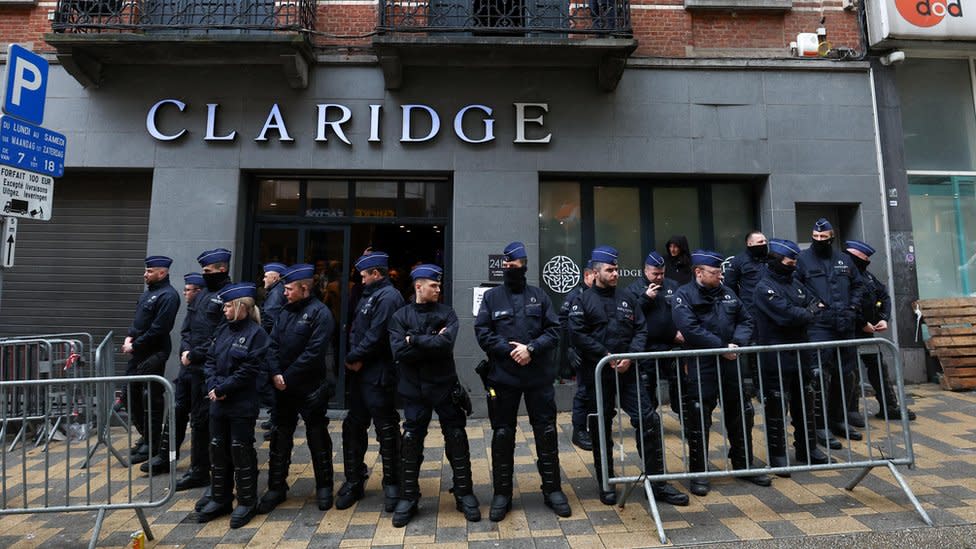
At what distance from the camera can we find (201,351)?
4801 mm

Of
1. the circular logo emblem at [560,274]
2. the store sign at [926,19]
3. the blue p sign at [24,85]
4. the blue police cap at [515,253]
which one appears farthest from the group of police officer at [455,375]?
the store sign at [926,19]

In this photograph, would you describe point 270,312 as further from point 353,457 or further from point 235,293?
point 353,457

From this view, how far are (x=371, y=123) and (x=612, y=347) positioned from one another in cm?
517

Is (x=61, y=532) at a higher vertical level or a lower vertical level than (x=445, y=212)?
lower

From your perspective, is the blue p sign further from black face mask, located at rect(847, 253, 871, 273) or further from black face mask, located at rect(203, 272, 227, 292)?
black face mask, located at rect(847, 253, 871, 273)

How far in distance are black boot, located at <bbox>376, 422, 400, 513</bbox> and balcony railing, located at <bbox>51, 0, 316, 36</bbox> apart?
5.89m

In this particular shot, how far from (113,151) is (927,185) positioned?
13.1 metres

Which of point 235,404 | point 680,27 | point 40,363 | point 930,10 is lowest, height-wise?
point 235,404

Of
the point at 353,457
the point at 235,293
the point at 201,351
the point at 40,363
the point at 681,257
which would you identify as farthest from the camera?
the point at 681,257

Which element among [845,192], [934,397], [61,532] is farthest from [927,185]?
[61,532]

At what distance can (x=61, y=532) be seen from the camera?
392cm

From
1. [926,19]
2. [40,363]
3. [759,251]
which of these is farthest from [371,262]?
[926,19]

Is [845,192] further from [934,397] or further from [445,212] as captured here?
[445,212]

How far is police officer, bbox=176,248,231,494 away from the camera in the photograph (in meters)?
4.69
